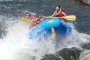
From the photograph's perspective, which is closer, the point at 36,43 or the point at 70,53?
the point at 70,53

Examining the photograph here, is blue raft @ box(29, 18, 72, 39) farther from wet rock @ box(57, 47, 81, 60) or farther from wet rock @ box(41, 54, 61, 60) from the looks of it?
wet rock @ box(41, 54, 61, 60)

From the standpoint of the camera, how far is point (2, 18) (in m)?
20.7

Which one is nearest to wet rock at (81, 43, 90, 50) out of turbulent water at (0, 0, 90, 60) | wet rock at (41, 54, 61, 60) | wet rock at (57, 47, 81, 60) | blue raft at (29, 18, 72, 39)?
turbulent water at (0, 0, 90, 60)

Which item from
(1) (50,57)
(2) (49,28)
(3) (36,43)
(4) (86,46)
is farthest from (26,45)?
(4) (86,46)

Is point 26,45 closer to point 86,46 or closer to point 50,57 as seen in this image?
point 50,57

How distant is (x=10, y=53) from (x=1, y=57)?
23.6 inches

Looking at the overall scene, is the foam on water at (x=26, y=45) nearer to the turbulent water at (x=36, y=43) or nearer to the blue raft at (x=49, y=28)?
the turbulent water at (x=36, y=43)

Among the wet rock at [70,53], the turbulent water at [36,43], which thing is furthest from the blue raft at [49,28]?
the wet rock at [70,53]

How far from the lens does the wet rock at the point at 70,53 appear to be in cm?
1386

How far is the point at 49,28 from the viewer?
564 inches

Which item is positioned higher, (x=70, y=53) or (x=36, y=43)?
(x=36, y=43)

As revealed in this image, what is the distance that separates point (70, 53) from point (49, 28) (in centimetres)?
151

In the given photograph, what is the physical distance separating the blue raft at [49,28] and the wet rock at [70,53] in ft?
2.56

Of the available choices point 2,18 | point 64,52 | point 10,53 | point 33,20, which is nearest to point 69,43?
point 64,52
